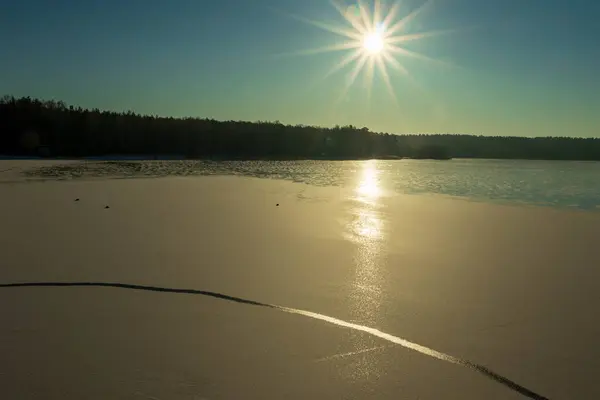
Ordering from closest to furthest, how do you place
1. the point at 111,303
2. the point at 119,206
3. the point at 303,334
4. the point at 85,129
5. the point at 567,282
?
the point at 303,334 → the point at 111,303 → the point at 567,282 → the point at 119,206 → the point at 85,129

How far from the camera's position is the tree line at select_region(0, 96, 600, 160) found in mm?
52844

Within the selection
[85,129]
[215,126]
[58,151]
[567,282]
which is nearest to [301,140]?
[215,126]

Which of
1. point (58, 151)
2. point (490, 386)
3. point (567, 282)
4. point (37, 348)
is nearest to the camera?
point (490, 386)

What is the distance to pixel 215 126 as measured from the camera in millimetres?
74312

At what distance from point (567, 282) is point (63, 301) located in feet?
16.6

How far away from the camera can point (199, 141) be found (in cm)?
6594

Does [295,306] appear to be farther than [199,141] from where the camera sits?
No

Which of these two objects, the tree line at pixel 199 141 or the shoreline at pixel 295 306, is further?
the tree line at pixel 199 141

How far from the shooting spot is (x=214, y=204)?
39.8ft

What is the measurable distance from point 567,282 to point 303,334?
3.28 m

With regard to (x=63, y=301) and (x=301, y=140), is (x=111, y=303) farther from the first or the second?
(x=301, y=140)

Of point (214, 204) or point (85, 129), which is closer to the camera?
point (214, 204)

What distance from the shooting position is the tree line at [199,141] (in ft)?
173

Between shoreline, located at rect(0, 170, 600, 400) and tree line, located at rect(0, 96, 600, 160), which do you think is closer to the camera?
shoreline, located at rect(0, 170, 600, 400)
